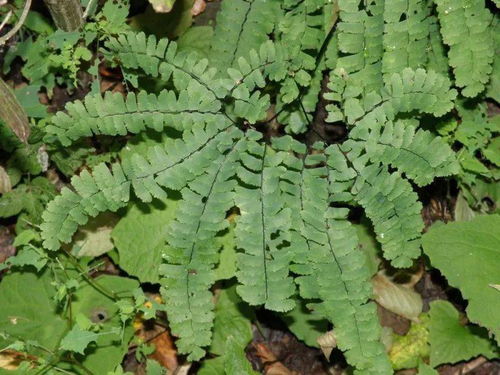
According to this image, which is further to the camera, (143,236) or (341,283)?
(143,236)

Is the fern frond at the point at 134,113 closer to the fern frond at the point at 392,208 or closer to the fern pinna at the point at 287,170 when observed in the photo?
the fern pinna at the point at 287,170

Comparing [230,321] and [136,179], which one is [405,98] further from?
[230,321]

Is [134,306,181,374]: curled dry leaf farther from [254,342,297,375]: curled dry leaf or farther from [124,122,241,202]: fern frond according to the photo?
[124,122,241,202]: fern frond

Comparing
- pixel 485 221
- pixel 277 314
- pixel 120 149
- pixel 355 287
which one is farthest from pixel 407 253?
pixel 120 149

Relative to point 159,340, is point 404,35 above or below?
above

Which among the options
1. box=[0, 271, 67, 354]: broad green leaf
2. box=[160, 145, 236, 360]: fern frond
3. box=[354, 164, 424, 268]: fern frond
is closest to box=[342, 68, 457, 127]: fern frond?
box=[354, 164, 424, 268]: fern frond

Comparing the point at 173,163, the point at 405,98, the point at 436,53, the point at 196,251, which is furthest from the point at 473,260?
the point at 173,163

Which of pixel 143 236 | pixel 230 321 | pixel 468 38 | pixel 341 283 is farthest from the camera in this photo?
pixel 230 321
